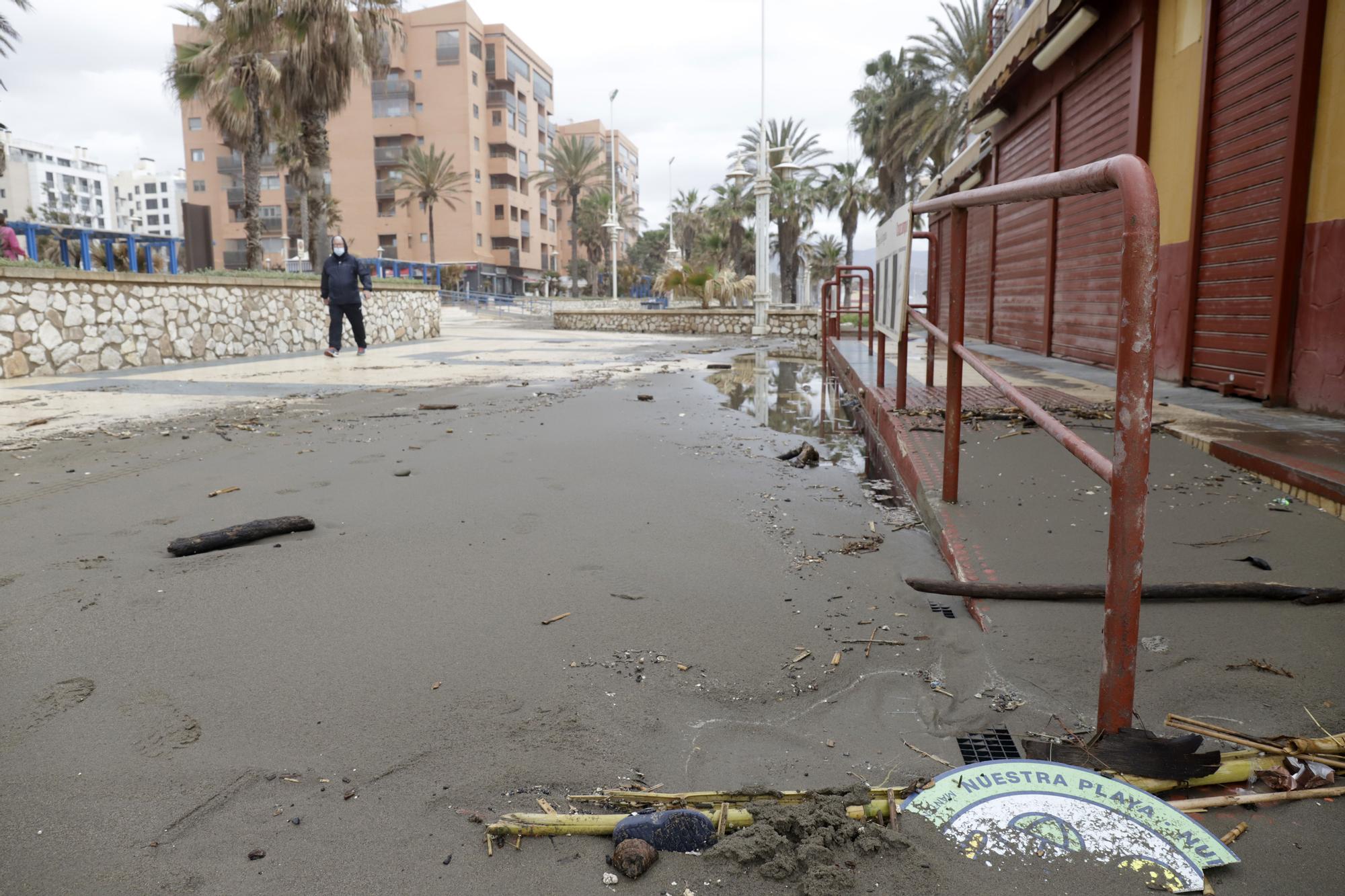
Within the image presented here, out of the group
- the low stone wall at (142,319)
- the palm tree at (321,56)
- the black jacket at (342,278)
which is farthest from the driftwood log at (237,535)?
the palm tree at (321,56)

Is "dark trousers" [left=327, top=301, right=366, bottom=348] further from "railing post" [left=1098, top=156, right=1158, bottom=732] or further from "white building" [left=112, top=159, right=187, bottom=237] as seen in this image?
"white building" [left=112, top=159, right=187, bottom=237]

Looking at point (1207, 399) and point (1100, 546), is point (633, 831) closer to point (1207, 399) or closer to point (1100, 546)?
point (1100, 546)

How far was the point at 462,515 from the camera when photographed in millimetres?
4098

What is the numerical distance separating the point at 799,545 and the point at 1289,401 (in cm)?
414

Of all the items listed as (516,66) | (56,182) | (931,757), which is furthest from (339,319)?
(56,182)

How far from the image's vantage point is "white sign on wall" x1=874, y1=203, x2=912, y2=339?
5.48 m

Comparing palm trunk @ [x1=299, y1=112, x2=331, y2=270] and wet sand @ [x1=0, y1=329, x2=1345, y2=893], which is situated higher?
palm trunk @ [x1=299, y1=112, x2=331, y2=270]

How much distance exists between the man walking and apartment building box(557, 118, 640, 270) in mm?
54814

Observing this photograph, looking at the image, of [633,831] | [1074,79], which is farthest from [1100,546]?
[1074,79]

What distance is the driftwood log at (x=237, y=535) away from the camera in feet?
11.4

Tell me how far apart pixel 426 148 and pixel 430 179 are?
23.2 feet

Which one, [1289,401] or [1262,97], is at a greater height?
[1262,97]

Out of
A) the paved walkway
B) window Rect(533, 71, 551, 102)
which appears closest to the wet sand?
the paved walkway

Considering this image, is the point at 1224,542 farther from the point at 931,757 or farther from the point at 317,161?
the point at 317,161
